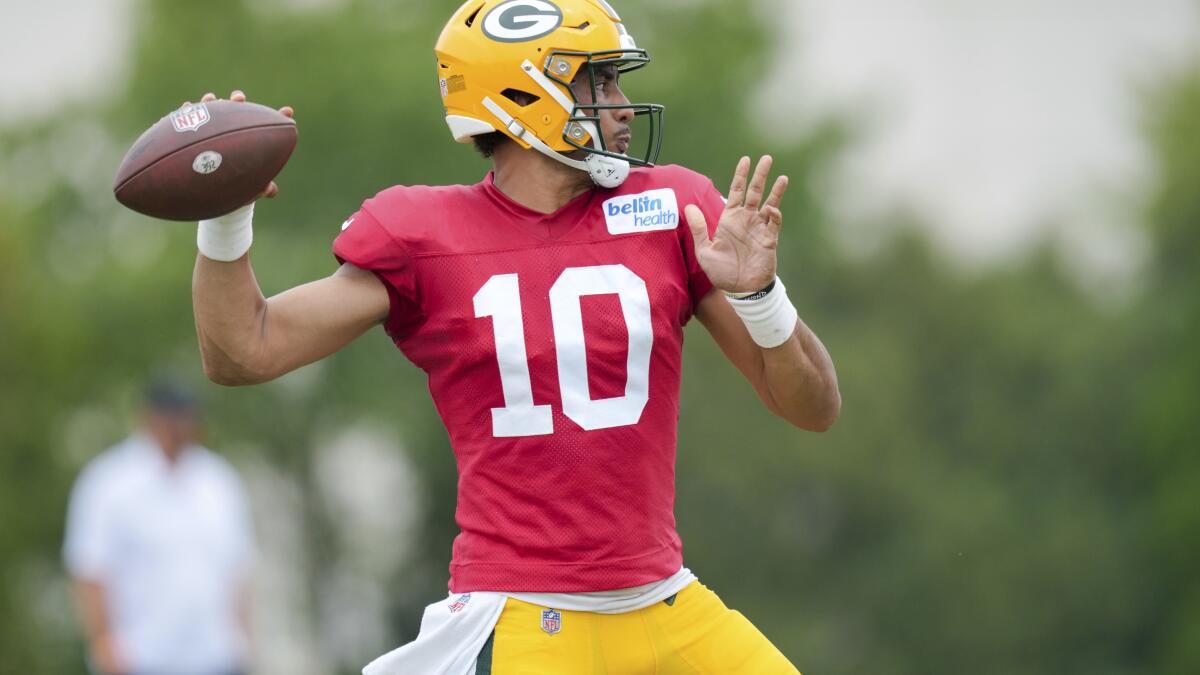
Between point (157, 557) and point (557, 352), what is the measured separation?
4.77 metres

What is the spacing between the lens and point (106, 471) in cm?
888

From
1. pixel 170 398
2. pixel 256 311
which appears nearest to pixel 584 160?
pixel 256 311

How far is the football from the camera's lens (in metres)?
4.30

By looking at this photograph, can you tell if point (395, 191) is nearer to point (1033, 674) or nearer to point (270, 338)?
point (270, 338)

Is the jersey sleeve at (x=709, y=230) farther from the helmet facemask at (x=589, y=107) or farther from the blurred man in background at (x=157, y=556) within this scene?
the blurred man in background at (x=157, y=556)

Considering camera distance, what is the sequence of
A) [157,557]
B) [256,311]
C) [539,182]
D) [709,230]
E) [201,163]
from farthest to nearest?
[157,557], [539,182], [709,230], [256,311], [201,163]

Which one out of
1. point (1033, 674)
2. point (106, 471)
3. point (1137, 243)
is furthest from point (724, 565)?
point (106, 471)

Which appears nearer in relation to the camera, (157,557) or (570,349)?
(570,349)

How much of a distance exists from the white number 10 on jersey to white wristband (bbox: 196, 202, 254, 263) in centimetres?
57

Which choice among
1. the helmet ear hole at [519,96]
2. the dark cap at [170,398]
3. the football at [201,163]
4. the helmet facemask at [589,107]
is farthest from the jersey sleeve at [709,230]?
the dark cap at [170,398]

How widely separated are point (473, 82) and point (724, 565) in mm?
20545

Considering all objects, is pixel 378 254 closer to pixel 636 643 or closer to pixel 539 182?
pixel 539 182

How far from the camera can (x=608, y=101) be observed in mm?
4848

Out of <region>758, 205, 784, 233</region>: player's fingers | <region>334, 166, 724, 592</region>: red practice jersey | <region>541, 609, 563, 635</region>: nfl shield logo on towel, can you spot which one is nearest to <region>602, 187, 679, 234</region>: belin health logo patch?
<region>334, 166, 724, 592</region>: red practice jersey
